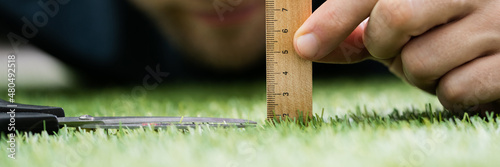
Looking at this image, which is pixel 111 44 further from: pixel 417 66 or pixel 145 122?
pixel 417 66

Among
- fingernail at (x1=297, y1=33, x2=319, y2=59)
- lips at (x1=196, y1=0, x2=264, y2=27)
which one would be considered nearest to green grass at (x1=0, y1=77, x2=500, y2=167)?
fingernail at (x1=297, y1=33, x2=319, y2=59)

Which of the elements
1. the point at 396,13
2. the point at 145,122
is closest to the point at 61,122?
the point at 145,122

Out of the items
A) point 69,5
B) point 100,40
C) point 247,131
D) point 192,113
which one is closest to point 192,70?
point 100,40

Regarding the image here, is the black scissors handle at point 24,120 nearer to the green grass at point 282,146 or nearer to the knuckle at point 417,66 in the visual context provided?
the green grass at point 282,146

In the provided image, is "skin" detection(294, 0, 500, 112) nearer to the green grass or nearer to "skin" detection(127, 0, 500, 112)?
"skin" detection(127, 0, 500, 112)

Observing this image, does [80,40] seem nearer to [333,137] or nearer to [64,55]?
[64,55]
